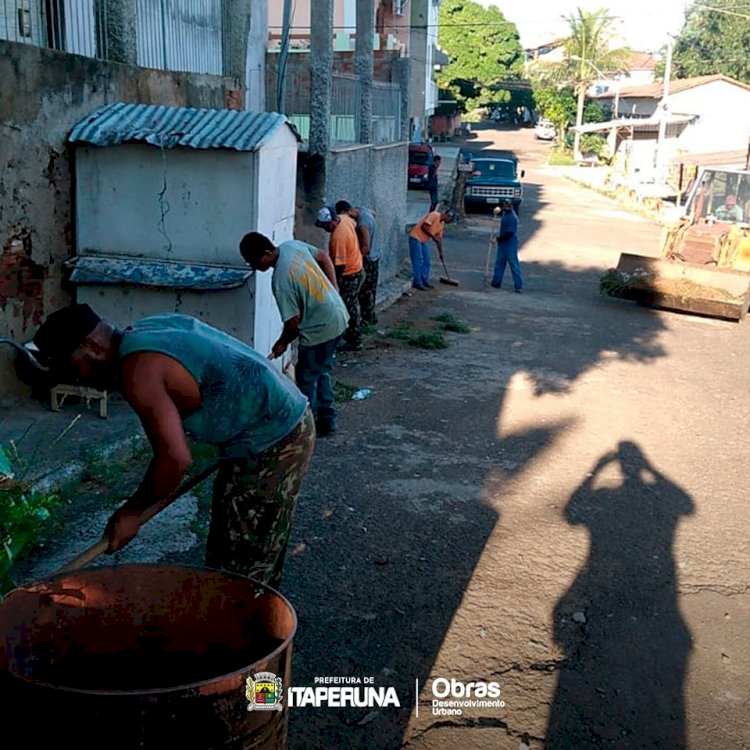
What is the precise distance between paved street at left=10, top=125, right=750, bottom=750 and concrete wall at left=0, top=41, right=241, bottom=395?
2472 millimetres

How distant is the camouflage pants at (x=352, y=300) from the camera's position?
30.5 feet

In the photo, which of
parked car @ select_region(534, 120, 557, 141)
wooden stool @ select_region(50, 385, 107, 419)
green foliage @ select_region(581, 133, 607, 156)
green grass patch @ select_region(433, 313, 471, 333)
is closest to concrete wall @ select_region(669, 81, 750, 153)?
green foliage @ select_region(581, 133, 607, 156)

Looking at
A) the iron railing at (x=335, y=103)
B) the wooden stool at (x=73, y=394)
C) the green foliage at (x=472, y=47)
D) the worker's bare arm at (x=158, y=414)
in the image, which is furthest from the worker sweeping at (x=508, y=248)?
the green foliage at (x=472, y=47)

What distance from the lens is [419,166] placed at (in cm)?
2684

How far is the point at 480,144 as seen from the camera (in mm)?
56219

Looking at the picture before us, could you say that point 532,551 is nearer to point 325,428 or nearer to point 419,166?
point 325,428

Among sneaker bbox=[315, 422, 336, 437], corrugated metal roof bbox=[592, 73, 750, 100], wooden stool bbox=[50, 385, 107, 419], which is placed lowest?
sneaker bbox=[315, 422, 336, 437]

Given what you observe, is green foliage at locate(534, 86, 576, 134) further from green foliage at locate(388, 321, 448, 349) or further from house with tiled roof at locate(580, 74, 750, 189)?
green foliage at locate(388, 321, 448, 349)

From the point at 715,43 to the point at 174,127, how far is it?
5616cm

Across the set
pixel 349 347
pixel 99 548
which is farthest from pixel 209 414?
pixel 349 347

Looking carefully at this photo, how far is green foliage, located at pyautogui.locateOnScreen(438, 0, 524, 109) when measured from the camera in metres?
64.4

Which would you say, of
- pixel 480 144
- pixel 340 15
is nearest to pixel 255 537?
pixel 340 15

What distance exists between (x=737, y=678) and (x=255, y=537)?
93.4 inches

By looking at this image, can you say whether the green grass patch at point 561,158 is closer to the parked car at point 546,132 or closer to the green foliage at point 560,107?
the green foliage at point 560,107
